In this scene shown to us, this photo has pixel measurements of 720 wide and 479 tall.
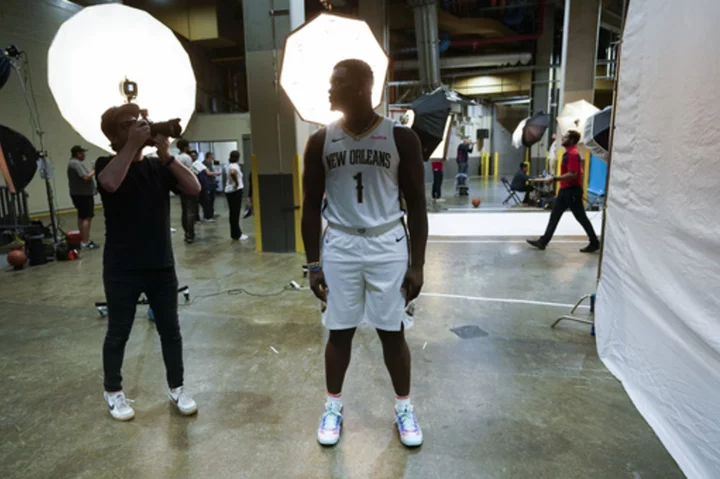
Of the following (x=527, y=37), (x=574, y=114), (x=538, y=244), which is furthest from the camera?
(x=527, y=37)

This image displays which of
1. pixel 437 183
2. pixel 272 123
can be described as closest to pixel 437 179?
pixel 437 183

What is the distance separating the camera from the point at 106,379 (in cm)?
227

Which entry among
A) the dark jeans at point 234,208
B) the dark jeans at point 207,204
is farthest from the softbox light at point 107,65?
the dark jeans at point 207,204

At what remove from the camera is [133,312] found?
2213 millimetres

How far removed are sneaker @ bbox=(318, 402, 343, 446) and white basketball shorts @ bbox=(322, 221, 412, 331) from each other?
0.46m

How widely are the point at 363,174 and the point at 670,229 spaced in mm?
1315

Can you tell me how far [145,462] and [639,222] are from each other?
2537 mm

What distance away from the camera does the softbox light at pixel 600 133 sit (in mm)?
3092

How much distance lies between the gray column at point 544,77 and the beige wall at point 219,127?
10.3 metres

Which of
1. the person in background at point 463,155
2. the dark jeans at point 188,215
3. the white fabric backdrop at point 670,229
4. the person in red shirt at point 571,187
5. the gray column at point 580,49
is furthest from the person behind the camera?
the person in background at point 463,155

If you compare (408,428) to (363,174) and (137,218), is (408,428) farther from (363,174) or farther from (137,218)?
(137,218)

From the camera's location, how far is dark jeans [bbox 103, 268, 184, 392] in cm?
212

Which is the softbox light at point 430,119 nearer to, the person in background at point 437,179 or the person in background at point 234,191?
the person in background at point 234,191

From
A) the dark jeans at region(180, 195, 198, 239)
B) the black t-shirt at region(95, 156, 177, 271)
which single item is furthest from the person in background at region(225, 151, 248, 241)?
the black t-shirt at region(95, 156, 177, 271)
